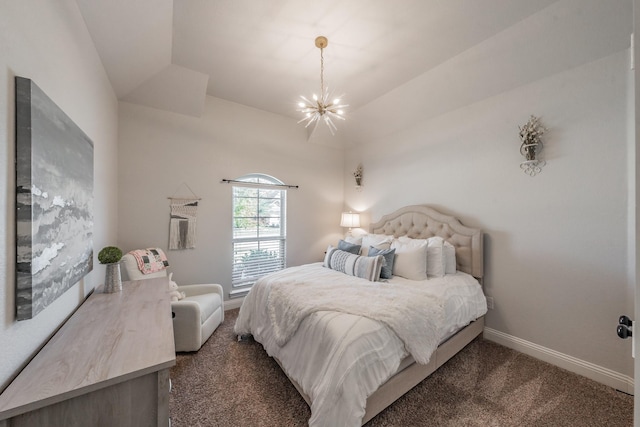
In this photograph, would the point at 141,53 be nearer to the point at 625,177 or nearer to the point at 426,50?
the point at 426,50

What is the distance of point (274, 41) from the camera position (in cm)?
225

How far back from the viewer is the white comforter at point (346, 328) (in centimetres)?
130

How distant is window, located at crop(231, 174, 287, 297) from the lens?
3533mm

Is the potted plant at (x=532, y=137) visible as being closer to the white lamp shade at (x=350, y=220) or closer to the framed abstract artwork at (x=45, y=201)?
the white lamp shade at (x=350, y=220)

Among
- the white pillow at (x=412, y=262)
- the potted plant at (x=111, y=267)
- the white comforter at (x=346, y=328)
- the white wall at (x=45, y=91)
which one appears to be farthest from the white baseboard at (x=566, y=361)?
the potted plant at (x=111, y=267)

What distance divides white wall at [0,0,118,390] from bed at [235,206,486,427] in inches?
51.6

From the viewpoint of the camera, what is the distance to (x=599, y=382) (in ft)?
6.37

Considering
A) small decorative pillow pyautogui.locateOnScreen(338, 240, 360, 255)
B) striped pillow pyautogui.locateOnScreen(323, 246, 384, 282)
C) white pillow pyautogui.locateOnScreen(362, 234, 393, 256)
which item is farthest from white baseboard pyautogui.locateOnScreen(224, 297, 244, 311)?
white pillow pyautogui.locateOnScreen(362, 234, 393, 256)

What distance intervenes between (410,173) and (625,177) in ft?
6.46

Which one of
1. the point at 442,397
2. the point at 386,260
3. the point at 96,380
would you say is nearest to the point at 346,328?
the point at 442,397

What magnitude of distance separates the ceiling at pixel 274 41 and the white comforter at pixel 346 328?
91.0 inches

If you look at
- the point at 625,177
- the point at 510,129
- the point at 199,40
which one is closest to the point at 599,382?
the point at 625,177

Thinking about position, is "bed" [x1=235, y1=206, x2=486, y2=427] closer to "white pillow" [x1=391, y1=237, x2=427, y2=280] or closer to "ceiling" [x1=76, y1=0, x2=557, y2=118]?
"white pillow" [x1=391, y1=237, x2=427, y2=280]

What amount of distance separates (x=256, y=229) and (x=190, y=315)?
5.46 feet
